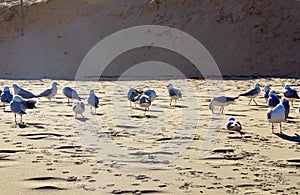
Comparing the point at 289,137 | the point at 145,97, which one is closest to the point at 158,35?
the point at 145,97

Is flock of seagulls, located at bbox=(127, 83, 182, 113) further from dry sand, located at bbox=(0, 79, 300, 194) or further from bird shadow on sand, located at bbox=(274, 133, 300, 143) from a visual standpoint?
bird shadow on sand, located at bbox=(274, 133, 300, 143)

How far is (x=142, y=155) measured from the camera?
24.7 ft

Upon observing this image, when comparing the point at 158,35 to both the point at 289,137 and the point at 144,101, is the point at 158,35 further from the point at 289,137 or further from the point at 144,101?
the point at 289,137

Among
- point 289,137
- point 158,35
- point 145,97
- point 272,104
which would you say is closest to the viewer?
point 289,137

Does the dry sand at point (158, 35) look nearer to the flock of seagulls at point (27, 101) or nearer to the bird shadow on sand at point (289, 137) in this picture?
the flock of seagulls at point (27, 101)

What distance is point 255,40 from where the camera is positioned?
3070 cm

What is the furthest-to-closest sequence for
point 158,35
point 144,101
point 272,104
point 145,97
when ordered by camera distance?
point 158,35 → point 145,97 → point 144,101 → point 272,104

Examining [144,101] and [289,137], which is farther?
[144,101]

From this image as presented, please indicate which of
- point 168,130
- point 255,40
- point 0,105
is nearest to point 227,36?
point 255,40

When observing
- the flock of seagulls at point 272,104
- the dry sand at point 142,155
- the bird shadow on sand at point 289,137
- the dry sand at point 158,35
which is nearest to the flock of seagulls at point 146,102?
the flock of seagulls at point 272,104

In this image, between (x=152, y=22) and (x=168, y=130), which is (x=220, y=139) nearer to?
(x=168, y=130)

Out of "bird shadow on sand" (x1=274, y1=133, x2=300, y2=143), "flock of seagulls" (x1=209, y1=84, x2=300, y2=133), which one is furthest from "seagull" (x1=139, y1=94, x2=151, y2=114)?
"bird shadow on sand" (x1=274, y1=133, x2=300, y2=143)

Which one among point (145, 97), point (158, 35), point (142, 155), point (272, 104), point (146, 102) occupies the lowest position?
point (142, 155)

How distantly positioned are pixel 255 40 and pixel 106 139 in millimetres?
23119
